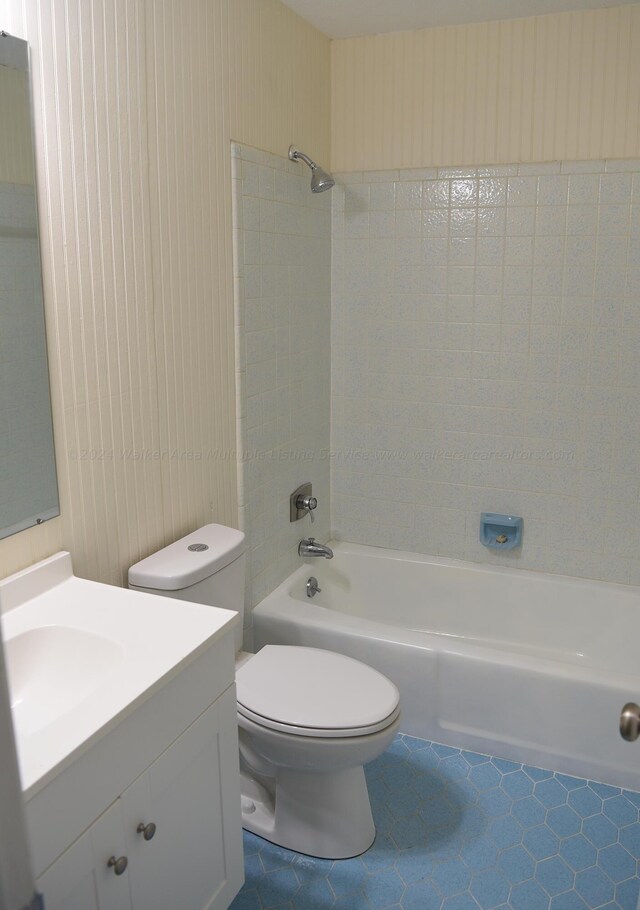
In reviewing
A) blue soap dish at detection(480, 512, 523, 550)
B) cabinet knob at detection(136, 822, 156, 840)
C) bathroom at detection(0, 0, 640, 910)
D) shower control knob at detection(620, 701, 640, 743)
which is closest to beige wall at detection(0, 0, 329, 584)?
bathroom at detection(0, 0, 640, 910)

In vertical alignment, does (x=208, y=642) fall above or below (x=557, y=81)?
below

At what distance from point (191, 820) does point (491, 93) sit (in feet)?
8.00

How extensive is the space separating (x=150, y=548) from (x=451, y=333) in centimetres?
145

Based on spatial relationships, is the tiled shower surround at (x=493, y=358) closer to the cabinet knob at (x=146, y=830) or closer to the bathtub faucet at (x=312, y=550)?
the bathtub faucet at (x=312, y=550)

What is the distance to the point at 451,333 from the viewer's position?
2910mm

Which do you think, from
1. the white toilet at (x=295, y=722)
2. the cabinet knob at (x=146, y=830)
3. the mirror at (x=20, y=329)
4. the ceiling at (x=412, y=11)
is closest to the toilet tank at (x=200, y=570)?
the white toilet at (x=295, y=722)

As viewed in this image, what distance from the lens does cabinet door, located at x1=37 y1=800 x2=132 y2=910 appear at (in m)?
1.16

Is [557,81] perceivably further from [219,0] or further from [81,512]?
[81,512]

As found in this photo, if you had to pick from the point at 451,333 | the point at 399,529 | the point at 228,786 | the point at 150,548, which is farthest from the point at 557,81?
the point at 228,786

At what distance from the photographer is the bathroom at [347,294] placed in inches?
70.4

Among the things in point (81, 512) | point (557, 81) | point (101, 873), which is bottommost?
point (101, 873)

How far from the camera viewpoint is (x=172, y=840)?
1.46m

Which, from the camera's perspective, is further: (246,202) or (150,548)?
(246,202)

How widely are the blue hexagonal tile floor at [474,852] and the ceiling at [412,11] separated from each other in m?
2.41
